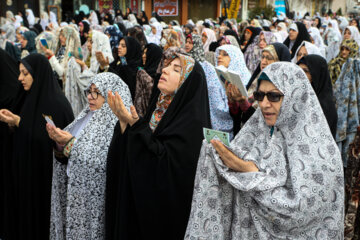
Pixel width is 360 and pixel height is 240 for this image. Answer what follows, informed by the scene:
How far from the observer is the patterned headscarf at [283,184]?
67.4 inches

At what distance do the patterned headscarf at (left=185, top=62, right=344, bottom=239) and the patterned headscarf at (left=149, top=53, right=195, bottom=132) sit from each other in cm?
67

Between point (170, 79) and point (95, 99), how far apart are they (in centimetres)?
67

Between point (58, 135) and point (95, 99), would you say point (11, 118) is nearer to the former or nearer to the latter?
point (58, 135)

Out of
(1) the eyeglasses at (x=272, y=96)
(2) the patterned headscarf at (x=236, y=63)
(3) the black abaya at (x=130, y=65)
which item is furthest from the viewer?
(3) the black abaya at (x=130, y=65)

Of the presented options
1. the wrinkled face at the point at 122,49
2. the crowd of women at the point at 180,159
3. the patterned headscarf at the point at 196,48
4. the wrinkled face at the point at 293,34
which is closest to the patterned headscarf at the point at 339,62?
the crowd of women at the point at 180,159

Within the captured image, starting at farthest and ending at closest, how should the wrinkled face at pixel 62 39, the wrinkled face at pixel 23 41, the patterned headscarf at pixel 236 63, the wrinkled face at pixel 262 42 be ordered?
the wrinkled face at pixel 23 41 → the wrinkled face at pixel 262 42 → the wrinkled face at pixel 62 39 → the patterned headscarf at pixel 236 63

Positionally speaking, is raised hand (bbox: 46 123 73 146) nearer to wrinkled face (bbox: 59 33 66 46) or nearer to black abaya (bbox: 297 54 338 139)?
black abaya (bbox: 297 54 338 139)

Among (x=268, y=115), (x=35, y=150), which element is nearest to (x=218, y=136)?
(x=268, y=115)

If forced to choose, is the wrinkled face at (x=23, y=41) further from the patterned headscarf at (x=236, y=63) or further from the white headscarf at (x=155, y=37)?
the patterned headscarf at (x=236, y=63)

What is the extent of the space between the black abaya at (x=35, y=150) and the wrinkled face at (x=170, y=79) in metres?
1.12

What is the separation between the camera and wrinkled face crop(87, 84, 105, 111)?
2.89 metres

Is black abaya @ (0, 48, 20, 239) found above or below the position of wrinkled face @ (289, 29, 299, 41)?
below

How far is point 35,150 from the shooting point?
3.18 m

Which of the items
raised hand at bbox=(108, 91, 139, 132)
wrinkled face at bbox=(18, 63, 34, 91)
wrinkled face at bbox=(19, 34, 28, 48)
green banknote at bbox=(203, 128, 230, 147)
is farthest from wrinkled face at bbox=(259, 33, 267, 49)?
green banknote at bbox=(203, 128, 230, 147)
